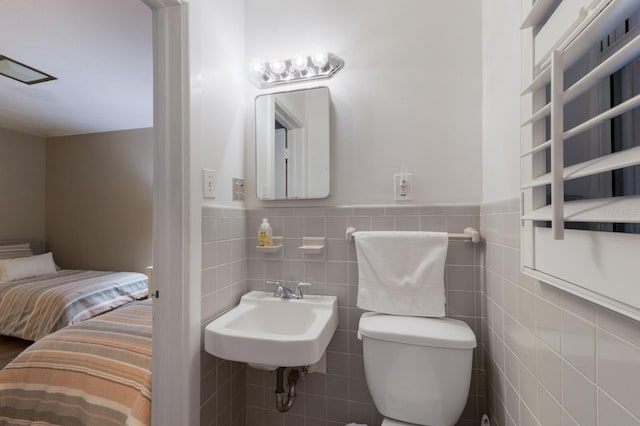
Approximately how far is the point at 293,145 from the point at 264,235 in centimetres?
50

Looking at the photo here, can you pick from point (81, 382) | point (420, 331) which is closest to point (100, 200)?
point (81, 382)

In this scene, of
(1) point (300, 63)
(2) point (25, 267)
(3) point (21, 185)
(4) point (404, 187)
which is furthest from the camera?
(3) point (21, 185)

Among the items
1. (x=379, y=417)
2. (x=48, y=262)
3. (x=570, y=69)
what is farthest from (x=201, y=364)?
(x=48, y=262)

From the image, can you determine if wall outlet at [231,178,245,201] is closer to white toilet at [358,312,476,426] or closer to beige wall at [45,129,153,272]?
white toilet at [358,312,476,426]

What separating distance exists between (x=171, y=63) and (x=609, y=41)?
127cm

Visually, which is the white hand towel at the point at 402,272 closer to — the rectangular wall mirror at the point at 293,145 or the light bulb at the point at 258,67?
the rectangular wall mirror at the point at 293,145

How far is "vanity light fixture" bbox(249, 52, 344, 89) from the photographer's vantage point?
138 centimetres

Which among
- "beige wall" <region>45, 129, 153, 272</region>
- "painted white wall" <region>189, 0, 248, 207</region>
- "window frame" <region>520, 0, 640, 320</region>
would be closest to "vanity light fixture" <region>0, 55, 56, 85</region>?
"beige wall" <region>45, 129, 153, 272</region>

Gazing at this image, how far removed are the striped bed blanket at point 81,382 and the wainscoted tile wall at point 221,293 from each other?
0.24m

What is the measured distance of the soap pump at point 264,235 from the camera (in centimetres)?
142

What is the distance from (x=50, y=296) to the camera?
2.59 m

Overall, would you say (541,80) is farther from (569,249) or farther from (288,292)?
(288,292)

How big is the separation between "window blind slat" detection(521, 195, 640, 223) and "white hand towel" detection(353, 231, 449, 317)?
63cm

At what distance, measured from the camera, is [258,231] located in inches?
58.1
